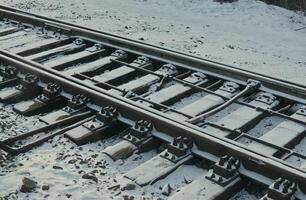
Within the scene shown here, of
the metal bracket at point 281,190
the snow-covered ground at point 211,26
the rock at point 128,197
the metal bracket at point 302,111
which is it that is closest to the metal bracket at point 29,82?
the rock at point 128,197

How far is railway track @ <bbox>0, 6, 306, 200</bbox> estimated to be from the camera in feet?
16.3

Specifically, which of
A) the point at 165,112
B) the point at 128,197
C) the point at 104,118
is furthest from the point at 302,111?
the point at 128,197

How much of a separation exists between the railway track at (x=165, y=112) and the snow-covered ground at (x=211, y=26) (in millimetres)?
2674

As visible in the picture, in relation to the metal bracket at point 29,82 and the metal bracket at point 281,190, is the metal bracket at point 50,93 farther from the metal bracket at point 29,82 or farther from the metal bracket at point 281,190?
the metal bracket at point 281,190

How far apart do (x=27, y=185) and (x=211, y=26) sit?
9095mm

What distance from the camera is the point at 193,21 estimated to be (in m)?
13.7

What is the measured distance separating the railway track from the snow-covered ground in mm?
2674

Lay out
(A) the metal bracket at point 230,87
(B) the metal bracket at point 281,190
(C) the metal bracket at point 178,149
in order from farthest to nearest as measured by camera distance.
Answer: (A) the metal bracket at point 230,87 < (C) the metal bracket at point 178,149 < (B) the metal bracket at point 281,190

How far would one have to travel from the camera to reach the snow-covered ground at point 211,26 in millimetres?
10766

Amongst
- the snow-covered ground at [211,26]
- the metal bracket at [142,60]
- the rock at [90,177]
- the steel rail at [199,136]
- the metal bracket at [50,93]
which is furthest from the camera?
the snow-covered ground at [211,26]

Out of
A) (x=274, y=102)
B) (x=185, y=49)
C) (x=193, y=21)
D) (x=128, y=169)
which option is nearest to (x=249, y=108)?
(x=274, y=102)

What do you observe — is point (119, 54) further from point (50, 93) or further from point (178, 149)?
point (178, 149)

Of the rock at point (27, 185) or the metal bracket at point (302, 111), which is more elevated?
the metal bracket at point (302, 111)

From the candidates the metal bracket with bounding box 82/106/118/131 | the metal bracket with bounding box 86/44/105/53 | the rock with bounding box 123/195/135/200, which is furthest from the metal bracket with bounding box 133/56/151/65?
the rock with bounding box 123/195/135/200
